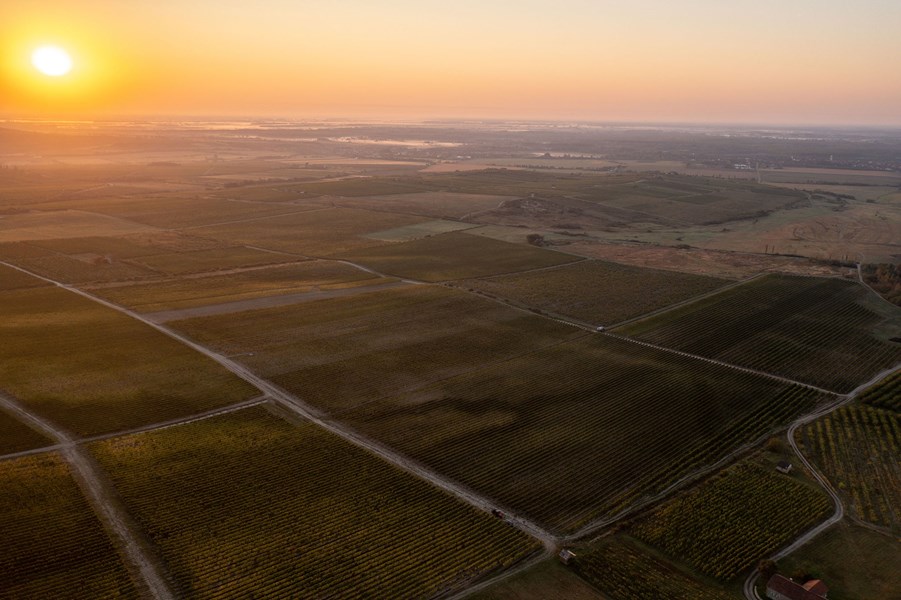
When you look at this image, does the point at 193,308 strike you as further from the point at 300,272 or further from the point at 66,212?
the point at 66,212

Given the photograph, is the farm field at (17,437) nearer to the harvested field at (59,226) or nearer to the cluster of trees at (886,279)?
the harvested field at (59,226)

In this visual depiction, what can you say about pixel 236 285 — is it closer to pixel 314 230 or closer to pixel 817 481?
pixel 314 230

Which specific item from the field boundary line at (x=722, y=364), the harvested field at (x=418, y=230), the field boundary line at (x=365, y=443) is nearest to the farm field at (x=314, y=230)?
the harvested field at (x=418, y=230)

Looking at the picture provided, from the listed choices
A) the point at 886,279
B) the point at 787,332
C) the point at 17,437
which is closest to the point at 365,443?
the point at 17,437

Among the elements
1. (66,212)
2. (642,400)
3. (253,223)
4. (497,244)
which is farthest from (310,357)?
(66,212)

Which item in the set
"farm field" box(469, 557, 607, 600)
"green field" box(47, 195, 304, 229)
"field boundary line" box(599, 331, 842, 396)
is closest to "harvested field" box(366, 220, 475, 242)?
"green field" box(47, 195, 304, 229)

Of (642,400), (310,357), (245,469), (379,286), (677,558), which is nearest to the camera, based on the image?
(677,558)
